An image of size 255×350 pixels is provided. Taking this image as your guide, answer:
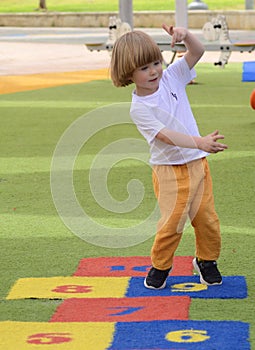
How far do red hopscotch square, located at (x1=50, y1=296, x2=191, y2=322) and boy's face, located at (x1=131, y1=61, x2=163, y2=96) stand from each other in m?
0.93

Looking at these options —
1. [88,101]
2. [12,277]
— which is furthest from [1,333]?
[88,101]

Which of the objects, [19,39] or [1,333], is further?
[19,39]

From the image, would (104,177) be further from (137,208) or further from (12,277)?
(12,277)

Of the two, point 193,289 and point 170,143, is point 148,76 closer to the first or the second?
point 170,143

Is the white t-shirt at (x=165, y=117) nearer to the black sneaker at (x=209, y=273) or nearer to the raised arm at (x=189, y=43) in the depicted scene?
the raised arm at (x=189, y=43)

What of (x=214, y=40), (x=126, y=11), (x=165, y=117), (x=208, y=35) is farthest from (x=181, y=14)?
(x=165, y=117)

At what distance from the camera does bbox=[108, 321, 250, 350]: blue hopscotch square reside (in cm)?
354

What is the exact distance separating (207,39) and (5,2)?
118 feet

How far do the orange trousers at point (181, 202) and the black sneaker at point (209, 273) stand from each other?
0.14m

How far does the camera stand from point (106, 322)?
386cm

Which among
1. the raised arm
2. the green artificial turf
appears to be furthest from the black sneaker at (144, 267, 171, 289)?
the raised arm

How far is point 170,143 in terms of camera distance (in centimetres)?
411

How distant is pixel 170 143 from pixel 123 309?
0.74 meters

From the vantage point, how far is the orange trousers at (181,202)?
4254 mm
